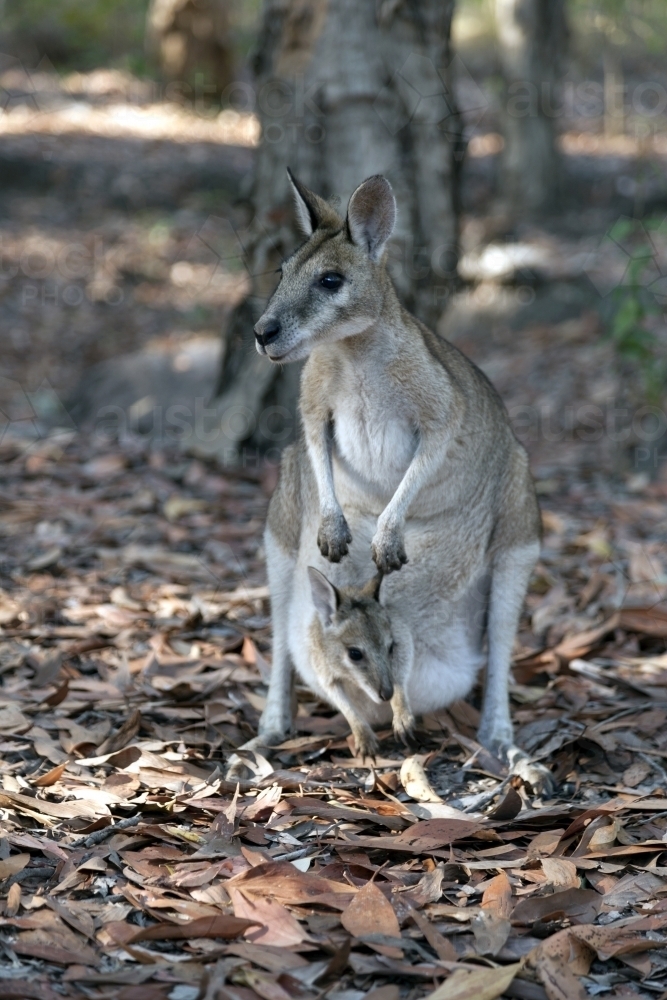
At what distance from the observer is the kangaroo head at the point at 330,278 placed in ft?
9.96

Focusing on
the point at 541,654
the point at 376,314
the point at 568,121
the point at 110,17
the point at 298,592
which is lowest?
the point at 541,654

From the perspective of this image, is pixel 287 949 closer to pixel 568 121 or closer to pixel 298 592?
pixel 298 592

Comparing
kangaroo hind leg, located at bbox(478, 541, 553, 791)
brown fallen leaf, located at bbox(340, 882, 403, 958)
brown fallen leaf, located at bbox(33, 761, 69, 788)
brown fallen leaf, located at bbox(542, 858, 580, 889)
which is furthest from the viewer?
kangaroo hind leg, located at bbox(478, 541, 553, 791)

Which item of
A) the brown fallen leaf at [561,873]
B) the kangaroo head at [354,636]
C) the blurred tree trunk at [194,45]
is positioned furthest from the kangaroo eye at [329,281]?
the blurred tree trunk at [194,45]

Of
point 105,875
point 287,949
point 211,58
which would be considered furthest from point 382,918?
point 211,58

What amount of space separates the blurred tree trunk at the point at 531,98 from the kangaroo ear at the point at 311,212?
809 centimetres

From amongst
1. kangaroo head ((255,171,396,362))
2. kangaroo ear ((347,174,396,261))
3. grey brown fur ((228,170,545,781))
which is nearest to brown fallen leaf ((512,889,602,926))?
grey brown fur ((228,170,545,781))

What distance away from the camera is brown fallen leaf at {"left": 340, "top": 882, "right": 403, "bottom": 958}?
7.45ft

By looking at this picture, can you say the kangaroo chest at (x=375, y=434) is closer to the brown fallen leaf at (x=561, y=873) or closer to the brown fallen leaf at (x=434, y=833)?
the brown fallen leaf at (x=434, y=833)

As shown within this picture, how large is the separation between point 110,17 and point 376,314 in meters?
14.9

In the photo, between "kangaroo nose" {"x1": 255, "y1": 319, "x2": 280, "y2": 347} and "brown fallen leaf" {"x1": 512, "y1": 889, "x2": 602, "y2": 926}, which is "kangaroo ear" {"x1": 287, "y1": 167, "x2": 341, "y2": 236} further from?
"brown fallen leaf" {"x1": 512, "y1": 889, "x2": 602, "y2": 926}

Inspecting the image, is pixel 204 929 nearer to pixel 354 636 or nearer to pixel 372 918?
pixel 372 918

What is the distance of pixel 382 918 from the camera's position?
235cm

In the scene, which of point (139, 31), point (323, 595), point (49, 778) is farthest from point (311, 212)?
point (139, 31)
